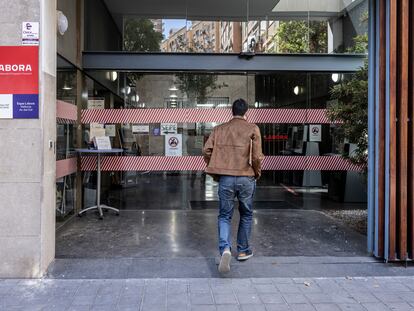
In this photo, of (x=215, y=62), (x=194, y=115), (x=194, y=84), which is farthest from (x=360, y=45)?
(x=194, y=115)

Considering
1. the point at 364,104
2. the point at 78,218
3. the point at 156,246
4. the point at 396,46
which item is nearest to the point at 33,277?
the point at 156,246

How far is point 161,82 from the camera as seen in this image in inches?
332

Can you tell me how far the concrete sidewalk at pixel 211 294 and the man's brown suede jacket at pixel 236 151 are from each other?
1.16 meters

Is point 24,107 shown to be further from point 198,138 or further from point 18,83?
point 198,138

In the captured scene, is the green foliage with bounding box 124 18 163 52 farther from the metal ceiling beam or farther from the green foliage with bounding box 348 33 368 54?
the green foliage with bounding box 348 33 368 54

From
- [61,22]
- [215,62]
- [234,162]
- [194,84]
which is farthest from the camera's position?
[194,84]

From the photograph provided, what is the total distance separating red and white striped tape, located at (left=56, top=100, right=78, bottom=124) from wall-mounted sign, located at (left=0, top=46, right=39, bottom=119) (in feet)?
6.74

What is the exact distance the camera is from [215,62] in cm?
825

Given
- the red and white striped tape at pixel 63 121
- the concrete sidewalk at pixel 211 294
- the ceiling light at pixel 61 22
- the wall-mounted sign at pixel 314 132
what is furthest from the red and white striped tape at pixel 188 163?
the concrete sidewalk at pixel 211 294

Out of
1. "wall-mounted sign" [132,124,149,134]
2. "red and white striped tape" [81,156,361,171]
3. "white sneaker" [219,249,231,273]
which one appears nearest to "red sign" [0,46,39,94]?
"white sneaker" [219,249,231,273]

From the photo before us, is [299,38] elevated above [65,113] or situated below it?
above

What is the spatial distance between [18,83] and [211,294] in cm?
286

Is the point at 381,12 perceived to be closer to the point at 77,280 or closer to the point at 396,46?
the point at 396,46

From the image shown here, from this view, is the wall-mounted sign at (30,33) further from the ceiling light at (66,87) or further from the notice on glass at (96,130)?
the notice on glass at (96,130)
